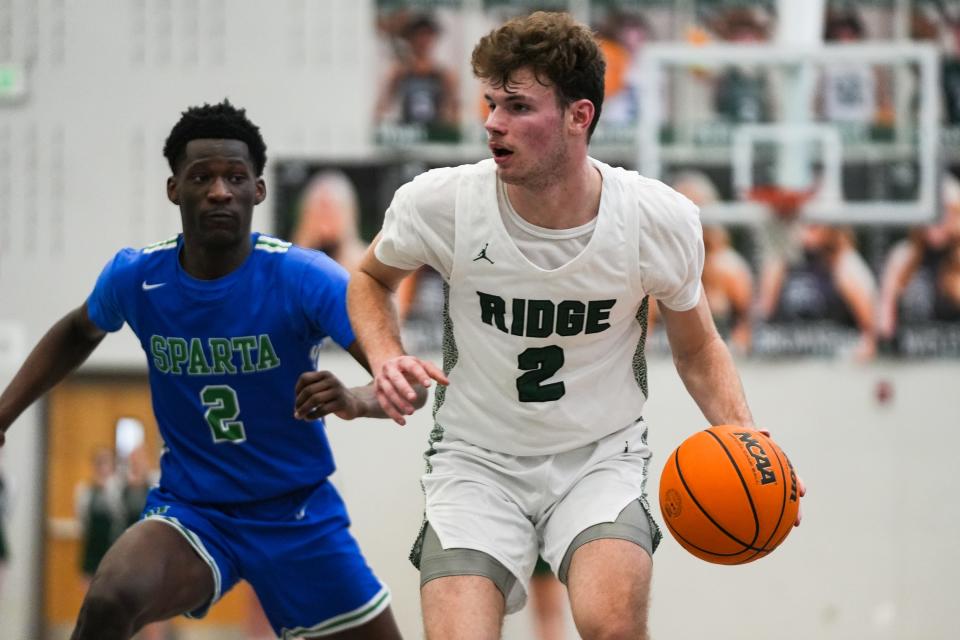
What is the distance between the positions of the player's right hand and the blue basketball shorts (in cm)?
127

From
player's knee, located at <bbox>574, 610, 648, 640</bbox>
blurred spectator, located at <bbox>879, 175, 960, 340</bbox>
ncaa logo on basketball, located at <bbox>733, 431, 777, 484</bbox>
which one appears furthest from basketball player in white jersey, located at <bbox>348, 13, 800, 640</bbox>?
blurred spectator, located at <bbox>879, 175, 960, 340</bbox>

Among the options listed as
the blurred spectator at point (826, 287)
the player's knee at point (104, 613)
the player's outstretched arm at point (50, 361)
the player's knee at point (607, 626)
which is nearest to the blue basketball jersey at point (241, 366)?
the player's outstretched arm at point (50, 361)

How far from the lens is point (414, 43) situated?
10414 millimetres

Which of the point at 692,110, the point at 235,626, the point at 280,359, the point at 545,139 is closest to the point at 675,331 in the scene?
the point at 545,139

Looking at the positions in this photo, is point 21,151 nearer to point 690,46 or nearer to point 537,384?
point 690,46

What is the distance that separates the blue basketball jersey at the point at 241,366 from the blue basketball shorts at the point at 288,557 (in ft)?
0.22

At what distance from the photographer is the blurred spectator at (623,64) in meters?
10.3

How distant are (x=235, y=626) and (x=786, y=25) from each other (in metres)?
6.65

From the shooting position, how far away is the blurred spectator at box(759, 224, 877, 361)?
10.3m

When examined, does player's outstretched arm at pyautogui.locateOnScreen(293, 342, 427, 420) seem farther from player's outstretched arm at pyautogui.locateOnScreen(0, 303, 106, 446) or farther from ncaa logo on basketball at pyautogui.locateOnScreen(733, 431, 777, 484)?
player's outstretched arm at pyautogui.locateOnScreen(0, 303, 106, 446)

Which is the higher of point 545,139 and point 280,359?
point 545,139

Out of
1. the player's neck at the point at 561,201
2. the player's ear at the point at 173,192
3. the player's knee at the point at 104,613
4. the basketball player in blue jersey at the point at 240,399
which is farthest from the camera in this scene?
the player's ear at the point at 173,192

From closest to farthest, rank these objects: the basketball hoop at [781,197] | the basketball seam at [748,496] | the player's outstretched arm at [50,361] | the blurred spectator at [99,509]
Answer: the basketball seam at [748,496], the player's outstretched arm at [50,361], the basketball hoop at [781,197], the blurred spectator at [99,509]

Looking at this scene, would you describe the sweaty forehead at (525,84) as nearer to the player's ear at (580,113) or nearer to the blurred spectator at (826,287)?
the player's ear at (580,113)
